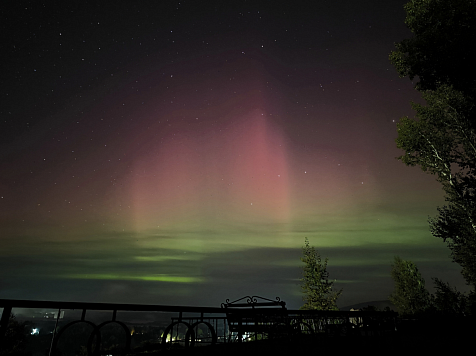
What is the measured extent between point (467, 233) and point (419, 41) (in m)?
11.7

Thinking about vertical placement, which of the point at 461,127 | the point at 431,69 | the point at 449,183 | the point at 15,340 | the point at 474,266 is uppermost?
the point at 431,69

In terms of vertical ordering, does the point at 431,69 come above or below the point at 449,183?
above

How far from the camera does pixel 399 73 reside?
1327 cm

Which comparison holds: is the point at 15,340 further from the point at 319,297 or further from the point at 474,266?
the point at 474,266

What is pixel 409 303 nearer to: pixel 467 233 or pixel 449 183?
pixel 467 233

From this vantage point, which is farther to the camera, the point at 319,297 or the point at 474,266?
the point at 319,297

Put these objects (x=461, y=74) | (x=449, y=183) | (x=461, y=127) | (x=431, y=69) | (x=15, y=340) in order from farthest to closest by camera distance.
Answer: (x=15, y=340) → (x=449, y=183) → (x=461, y=127) → (x=431, y=69) → (x=461, y=74)

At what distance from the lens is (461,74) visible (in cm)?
1101

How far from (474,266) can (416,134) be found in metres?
8.00

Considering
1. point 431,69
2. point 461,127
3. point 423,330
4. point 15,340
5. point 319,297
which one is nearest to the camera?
point 431,69

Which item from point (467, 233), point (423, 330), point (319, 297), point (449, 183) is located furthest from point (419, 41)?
point (319, 297)

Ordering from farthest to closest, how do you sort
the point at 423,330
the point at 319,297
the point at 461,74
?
the point at 319,297
the point at 423,330
the point at 461,74

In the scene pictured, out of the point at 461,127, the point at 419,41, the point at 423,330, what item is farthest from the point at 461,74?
the point at 423,330

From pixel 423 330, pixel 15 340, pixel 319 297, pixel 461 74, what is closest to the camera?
pixel 461 74
